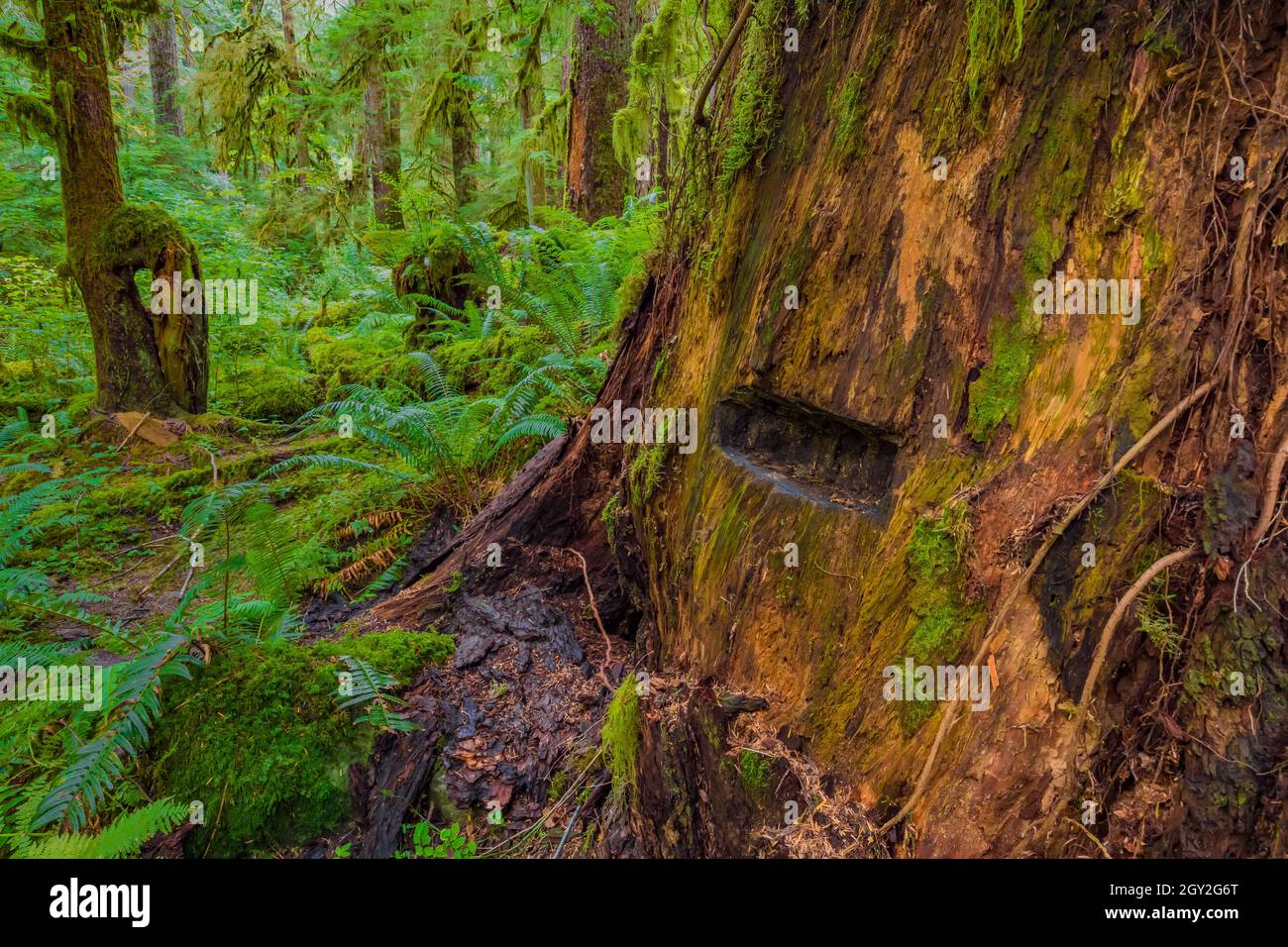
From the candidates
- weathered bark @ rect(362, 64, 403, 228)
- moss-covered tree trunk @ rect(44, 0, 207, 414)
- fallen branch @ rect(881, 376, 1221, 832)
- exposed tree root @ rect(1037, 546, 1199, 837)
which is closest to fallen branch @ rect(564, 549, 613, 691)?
fallen branch @ rect(881, 376, 1221, 832)

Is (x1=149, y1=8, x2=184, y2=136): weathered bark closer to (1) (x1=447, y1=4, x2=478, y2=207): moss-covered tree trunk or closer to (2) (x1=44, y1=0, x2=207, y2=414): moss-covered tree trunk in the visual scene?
(1) (x1=447, y1=4, x2=478, y2=207): moss-covered tree trunk

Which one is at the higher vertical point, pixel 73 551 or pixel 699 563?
pixel 699 563

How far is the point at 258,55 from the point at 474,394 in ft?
18.1

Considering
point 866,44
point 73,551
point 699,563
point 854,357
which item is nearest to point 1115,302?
point 854,357

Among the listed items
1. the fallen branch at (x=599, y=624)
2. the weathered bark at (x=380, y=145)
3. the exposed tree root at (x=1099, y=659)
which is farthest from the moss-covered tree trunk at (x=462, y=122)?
the exposed tree root at (x=1099, y=659)

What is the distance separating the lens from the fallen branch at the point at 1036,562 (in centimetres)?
158

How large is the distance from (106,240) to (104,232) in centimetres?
9

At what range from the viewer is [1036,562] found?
1704 millimetres

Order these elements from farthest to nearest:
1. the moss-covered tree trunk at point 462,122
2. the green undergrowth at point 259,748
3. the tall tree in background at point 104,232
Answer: the moss-covered tree trunk at point 462,122, the tall tree in background at point 104,232, the green undergrowth at point 259,748

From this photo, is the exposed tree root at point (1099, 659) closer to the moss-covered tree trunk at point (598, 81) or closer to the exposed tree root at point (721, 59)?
the exposed tree root at point (721, 59)

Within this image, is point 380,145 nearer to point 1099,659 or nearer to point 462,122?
point 462,122

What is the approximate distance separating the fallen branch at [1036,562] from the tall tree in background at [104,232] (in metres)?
7.58
